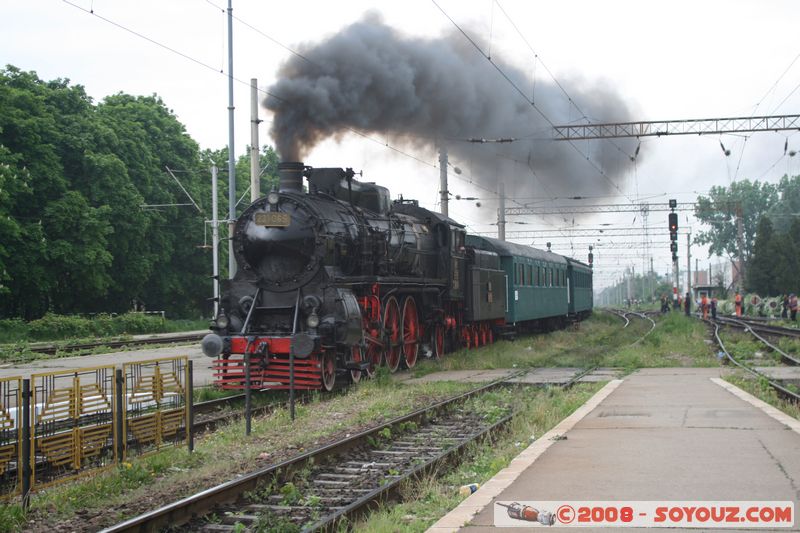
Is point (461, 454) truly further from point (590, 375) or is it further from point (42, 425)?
point (590, 375)

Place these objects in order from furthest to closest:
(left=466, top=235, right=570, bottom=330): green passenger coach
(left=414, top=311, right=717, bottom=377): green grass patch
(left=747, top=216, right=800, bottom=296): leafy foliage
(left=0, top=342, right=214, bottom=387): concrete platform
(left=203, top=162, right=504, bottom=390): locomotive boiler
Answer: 1. (left=747, top=216, right=800, bottom=296): leafy foliage
2. (left=466, top=235, right=570, bottom=330): green passenger coach
3. (left=414, top=311, right=717, bottom=377): green grass patch
4. (left=0, top=342, right=214, bottom=387): concrete platform
5. (left=203, top=162, right=504, bottom=390): locomotive boiler

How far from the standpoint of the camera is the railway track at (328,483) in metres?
6.71

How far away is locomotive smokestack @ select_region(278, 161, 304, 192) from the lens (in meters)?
15.9

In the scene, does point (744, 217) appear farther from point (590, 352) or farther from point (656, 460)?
point (656, 460)

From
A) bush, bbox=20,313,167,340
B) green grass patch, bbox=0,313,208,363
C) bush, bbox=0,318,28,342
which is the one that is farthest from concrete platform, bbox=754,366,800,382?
bush, bbox=20,313,167,340

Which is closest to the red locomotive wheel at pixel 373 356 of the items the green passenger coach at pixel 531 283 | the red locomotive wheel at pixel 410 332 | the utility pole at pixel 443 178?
the red locomotive wheel at pixel 410 332

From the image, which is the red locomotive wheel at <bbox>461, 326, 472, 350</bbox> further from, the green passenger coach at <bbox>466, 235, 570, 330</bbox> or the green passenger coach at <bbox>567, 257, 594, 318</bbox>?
the green passenger coach at <bbox>567, 257, 594, 318</bbox>

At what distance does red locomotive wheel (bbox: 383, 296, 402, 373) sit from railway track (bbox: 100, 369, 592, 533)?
5.71 metres

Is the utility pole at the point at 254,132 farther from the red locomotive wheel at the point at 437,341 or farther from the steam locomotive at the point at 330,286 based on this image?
the red locomotive wheel at the point at 437,341

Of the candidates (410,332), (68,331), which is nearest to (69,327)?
(68,331)

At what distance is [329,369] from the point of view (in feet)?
49.0

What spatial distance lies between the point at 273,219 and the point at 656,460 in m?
8.88

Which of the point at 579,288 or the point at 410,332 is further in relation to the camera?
the point at 579,288

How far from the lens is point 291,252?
1514 cm
